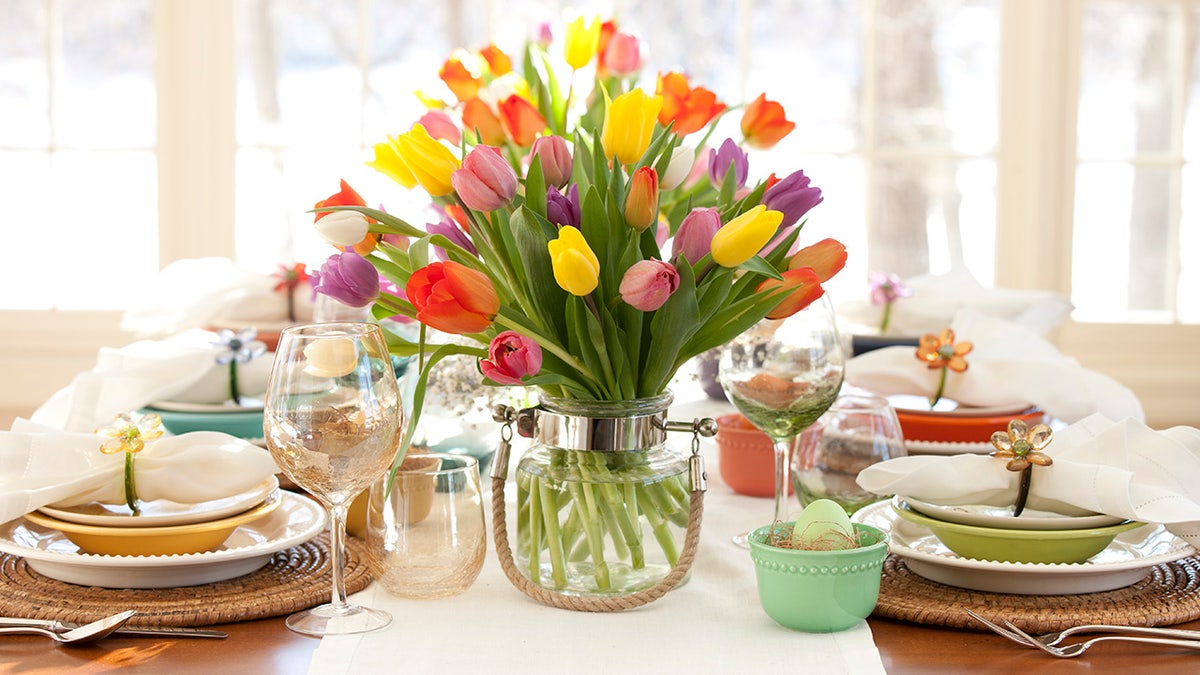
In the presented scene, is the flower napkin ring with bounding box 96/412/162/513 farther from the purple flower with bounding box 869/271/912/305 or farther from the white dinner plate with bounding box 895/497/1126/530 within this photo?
the purple flower with bounding box 869/271/912/305

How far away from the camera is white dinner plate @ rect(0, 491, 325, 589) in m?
0.92

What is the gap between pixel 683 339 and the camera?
93cm

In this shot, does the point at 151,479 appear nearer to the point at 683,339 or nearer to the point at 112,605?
the point at 112,605

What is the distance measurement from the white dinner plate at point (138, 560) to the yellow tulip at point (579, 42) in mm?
610

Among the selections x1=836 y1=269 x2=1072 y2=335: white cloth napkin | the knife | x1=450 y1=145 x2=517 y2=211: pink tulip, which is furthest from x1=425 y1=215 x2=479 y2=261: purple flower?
x1=836 y1=269 x2=1072 y2=335: white cloth napkin

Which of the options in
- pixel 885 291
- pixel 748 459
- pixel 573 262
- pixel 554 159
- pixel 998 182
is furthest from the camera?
pixel 998 182

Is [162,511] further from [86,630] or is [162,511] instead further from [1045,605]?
[1045,605]

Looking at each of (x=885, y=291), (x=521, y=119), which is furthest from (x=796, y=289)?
(x=885, y=291)

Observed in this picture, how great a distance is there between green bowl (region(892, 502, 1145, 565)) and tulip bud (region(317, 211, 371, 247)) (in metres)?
0.47

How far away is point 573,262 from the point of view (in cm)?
81

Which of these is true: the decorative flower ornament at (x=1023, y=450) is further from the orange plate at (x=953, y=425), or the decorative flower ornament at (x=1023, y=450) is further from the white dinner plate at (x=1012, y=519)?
the orange plate at (x=953, y=425)

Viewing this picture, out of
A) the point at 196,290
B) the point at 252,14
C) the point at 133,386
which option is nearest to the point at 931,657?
the point at 133,386

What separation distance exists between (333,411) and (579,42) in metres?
0.66

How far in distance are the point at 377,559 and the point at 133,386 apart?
552 millimetres
